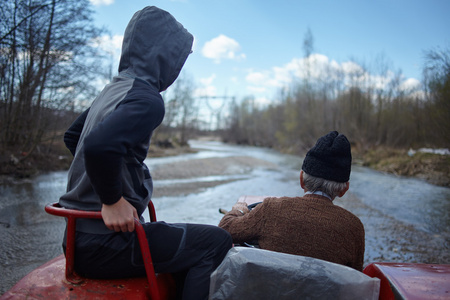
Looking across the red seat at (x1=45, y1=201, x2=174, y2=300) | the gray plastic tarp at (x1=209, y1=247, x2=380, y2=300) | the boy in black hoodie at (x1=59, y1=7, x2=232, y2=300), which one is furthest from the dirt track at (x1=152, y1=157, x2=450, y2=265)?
the red seat at (x1=45, y1=201, x2=174, y2=300)

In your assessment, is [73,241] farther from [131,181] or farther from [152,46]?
[152,46]

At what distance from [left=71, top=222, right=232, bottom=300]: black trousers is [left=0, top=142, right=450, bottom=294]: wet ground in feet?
7.31

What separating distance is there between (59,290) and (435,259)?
194 inches

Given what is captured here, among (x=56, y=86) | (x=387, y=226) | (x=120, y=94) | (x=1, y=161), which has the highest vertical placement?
(x=56, y=86)

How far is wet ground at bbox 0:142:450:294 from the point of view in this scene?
434cm

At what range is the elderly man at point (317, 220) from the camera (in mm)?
1698

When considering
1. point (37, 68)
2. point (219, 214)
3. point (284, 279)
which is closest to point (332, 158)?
point (284, 279)

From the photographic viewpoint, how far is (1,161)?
8781 millimetres

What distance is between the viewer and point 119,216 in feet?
4.52

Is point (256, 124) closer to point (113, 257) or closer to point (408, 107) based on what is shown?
point (408, 107)

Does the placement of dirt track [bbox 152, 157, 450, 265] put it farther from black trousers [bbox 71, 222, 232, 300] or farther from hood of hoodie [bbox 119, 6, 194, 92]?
hood of hoodie [bbox 119, 6, 194, 92]

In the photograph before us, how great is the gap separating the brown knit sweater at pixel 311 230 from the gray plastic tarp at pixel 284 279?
1.12 feet

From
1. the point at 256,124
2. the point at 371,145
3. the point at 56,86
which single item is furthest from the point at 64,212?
the point at 256,124

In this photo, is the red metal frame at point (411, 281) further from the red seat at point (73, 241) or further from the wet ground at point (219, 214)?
the wet ground at point (219, 214)
